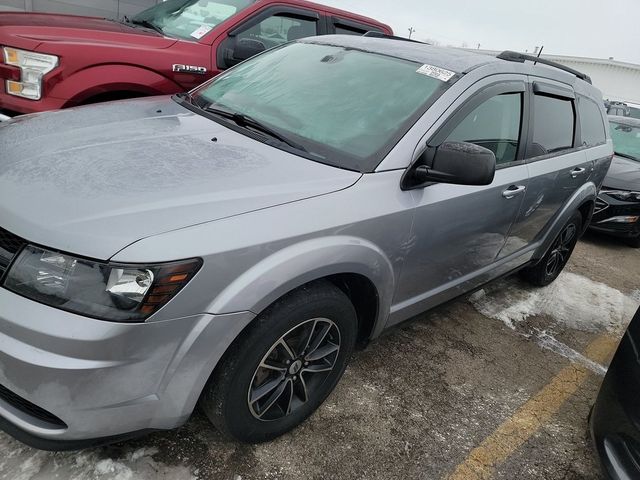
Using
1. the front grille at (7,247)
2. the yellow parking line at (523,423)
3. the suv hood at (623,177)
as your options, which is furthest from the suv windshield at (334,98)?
the suv hood at (623,177)

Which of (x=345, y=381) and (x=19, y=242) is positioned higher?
(x=19, y=242)

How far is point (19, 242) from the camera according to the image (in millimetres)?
1544

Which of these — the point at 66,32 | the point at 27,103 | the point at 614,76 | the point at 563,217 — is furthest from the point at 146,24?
the point at 614,76

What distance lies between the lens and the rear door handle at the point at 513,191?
279 cm

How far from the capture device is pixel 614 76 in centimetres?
4338

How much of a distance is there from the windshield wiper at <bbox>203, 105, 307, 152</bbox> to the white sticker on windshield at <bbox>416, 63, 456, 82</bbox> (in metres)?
0.84

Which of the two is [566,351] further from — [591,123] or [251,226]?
[251,226]

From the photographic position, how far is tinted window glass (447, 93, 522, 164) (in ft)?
8.30

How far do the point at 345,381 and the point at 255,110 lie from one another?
1.52 meters

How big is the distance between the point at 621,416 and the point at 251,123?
204cm

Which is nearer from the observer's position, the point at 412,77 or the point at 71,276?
the point at 71,276

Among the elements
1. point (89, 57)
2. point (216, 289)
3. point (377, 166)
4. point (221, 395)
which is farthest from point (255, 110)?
point (89, 57)

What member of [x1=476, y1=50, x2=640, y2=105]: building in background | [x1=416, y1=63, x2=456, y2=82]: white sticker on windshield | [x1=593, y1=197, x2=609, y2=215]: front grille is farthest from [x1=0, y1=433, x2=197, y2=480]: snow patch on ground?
[x1=476, y1=50, x2=640, y2=105]: building in background

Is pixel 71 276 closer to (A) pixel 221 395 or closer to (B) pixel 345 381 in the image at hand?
(A) pixel 221 395
